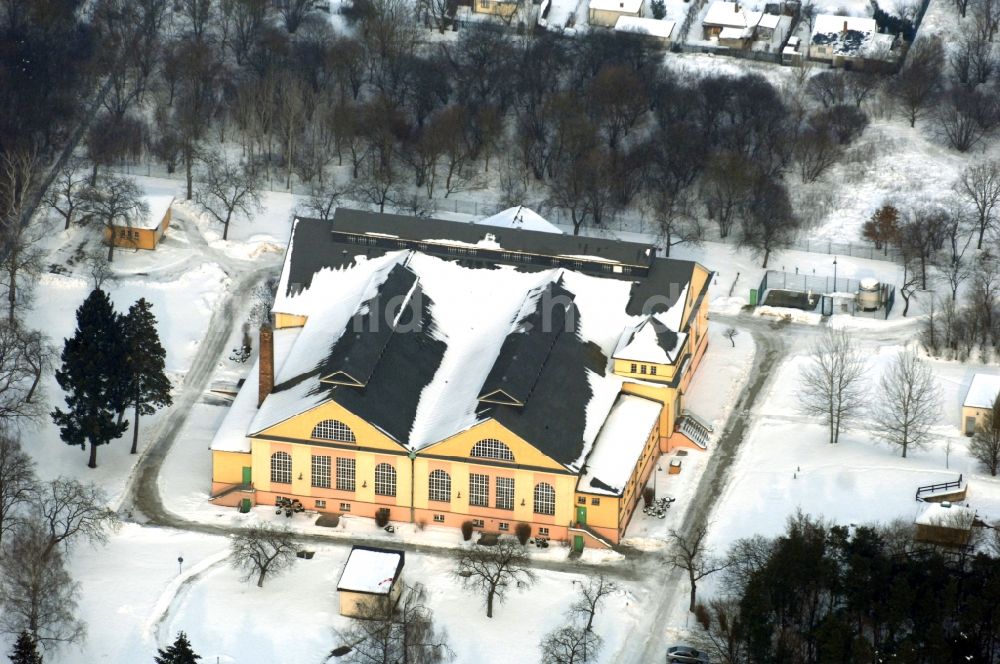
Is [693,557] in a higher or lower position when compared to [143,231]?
lower

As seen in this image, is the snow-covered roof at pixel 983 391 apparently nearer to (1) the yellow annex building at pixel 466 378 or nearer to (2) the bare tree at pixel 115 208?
(1) the yellow annex building at pixel 466 378

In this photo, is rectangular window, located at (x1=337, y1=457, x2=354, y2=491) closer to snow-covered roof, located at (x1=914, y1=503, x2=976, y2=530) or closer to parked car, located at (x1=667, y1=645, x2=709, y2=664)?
parked car, located at (x1=667, y1=645, x2=709, y2=664)

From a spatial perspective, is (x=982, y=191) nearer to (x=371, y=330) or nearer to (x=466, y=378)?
(x=466, y=378)

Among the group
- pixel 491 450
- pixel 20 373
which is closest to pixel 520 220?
pixel 491 450

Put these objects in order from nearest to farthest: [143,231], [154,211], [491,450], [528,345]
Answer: [491,450]
[528,345]
[143,231]
[154,211]

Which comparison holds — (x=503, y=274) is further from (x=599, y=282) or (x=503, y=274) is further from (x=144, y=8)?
(x=144, y=8)

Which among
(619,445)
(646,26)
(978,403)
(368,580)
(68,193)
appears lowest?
(368,580)
